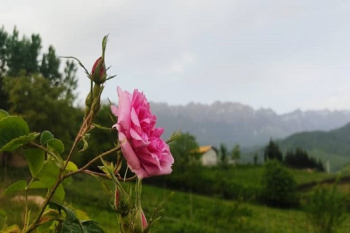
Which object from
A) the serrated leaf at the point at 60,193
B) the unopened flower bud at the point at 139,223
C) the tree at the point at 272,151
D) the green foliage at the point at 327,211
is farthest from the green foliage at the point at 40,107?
the tree at the point at 272,151

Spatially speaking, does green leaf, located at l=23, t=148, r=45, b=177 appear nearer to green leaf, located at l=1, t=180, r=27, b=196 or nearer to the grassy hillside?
green leaf, located at l=1, t=180, r=27, b=196

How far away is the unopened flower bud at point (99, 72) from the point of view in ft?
2.26

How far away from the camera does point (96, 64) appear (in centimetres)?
69

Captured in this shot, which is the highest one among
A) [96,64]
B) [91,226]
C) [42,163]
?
[96,64]

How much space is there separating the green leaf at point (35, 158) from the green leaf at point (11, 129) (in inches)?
2.3

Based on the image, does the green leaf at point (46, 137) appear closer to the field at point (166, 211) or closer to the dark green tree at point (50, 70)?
the field at point (166, 211)

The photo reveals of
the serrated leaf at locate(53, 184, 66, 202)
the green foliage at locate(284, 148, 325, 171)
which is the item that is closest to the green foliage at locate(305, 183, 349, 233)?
the serrated leaf at locate(53, 184, 66, 202)

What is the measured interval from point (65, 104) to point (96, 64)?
23312 mm

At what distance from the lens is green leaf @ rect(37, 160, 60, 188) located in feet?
2.72

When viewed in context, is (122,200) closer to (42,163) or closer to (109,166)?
(109,166)

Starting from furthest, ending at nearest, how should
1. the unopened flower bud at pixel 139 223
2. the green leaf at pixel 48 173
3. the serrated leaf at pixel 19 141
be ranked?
the green leaf at pixel 48 173 < the serrated leaf at pixel 19 141 < the unopened flower bud at pixel 139 223

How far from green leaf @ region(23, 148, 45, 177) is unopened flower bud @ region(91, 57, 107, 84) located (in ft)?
0.68

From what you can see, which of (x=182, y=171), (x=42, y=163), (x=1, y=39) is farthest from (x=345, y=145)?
(x=42, y=163)

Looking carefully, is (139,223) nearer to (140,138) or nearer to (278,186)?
(140,138)
